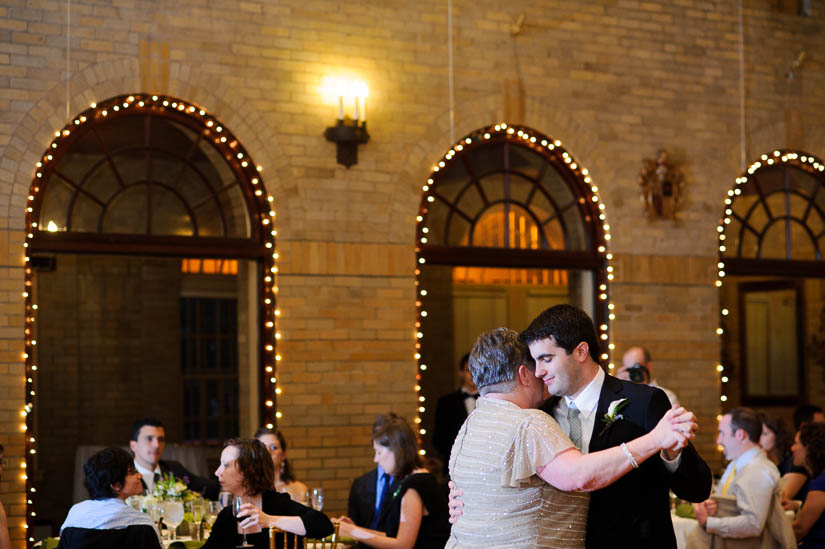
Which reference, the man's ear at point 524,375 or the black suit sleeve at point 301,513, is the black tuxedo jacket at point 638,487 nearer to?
the man's ear at point 524,375

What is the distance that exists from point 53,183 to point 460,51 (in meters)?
3.55

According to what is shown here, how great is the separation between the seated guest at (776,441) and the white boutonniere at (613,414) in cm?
438

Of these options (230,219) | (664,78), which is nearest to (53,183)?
(230,219)

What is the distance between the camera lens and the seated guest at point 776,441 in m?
7.25

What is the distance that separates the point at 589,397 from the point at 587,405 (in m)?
0.03

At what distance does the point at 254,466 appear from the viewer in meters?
4.76

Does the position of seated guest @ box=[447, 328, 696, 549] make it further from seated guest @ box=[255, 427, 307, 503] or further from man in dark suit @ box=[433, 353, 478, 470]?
man in dark suit @ box=[433, 353, 478, 470]

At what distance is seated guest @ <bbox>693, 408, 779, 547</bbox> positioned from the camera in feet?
18.4

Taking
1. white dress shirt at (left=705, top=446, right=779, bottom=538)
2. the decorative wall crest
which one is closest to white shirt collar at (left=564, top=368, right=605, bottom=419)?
white dress shirt at (left=705, top=446, right=779, bottom=538)

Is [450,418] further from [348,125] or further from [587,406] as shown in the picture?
[587,406]

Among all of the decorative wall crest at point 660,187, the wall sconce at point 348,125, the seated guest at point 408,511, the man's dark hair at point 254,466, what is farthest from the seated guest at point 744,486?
the decorative wall crest at point 660,187

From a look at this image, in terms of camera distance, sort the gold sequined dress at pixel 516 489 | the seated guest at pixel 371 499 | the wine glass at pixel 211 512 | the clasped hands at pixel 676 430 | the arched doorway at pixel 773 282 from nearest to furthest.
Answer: the clasped hands at pixel 676 430 → the gold sequined dress at pixel 516 489 → the seated guest at pixel 371 499 → the wine glass at pixel 211 512 → the arched doorway at pixel 773 282

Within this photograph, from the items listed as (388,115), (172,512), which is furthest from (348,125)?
(172,512)

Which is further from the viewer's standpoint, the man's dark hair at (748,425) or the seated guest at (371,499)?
the man's dark hair at (748,425)
